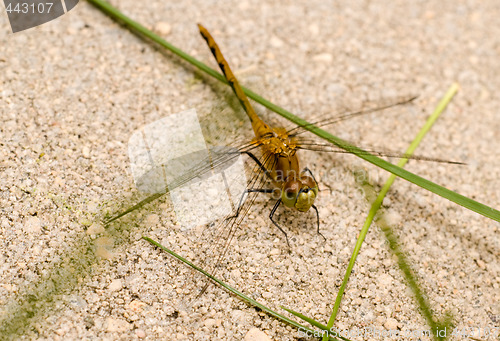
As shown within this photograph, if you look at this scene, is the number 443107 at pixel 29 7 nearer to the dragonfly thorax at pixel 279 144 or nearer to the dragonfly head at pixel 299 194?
the dragonfly thorax at pixel 279 144

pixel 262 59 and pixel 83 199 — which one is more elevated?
pixel 262 59

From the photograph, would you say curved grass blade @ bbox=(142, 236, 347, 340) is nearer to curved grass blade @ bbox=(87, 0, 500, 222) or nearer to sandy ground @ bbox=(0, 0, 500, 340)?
sandy ground @ bbox=(0, 0, 500, 340)

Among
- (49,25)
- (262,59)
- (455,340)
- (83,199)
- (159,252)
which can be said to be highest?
(49,25)

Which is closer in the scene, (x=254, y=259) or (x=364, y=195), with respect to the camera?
(x=254, y=259)

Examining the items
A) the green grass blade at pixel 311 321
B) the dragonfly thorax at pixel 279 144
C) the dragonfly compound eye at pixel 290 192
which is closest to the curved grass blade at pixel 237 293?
the green grass blade at pixel 311 321

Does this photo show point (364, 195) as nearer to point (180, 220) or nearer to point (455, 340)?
point (455, 340)

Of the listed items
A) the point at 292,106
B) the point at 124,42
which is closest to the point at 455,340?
the point at 292,106

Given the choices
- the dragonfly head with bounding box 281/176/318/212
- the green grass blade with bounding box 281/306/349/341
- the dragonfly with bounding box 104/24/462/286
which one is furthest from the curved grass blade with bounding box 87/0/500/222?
the green grass blade with bounding box 281/306/349/341
